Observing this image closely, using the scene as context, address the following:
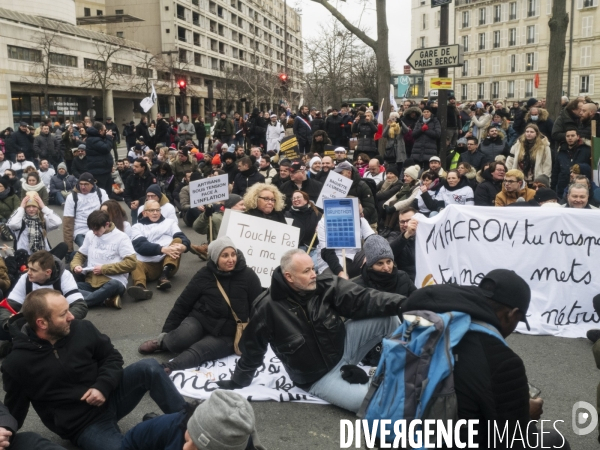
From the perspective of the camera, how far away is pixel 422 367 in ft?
8.62

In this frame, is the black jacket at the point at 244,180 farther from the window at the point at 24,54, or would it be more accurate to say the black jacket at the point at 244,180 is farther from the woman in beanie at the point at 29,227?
the window at the point at 24,54

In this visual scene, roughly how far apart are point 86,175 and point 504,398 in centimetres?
855

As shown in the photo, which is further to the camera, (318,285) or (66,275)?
(66,275)

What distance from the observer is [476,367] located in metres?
2.54

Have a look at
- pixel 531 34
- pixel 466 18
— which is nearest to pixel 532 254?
pixel 531 34

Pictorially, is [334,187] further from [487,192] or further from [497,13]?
[497,13]

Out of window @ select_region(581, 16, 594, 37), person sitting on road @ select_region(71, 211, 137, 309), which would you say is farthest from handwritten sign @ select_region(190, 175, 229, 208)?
window @ select_region(581, 16, 594, 37)

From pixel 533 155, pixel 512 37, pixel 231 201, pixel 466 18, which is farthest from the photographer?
pixel 466 18

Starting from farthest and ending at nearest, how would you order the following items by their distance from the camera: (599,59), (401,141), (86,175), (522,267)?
1. (599,59)
2. (401,141)
3. (86,175)
4. (522,267)

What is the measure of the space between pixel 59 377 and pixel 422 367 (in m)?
2.43

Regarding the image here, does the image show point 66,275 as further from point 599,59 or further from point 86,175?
point 599,59

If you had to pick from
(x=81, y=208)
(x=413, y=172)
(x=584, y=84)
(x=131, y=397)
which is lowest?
(x=131, y=397)

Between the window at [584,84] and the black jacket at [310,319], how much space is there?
7064 cm

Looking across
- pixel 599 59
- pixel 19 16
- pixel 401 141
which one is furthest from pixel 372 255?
pixel 599 59
